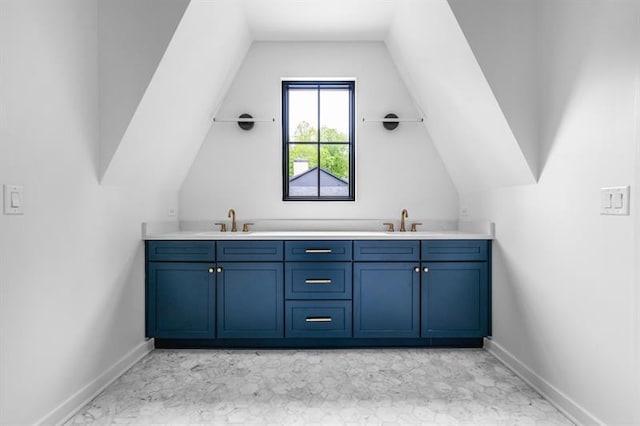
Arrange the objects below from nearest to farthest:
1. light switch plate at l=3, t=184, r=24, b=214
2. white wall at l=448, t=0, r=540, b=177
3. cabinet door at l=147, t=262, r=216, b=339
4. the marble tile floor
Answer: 1. light switch plate at l=3, t=184, r=24, b=214
2. the marble tile floor
3. white wall at l=448, t=0, r=540, b=177
4. cabinet door at l=147, t=262, r=216, b=339

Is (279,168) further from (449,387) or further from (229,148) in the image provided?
(449,387)

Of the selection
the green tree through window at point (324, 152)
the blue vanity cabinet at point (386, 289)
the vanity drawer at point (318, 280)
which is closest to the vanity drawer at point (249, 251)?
the vanity drawer at point (318, 280)

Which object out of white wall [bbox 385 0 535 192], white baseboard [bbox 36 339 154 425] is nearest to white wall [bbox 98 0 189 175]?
white baseboard [bbox 36 339 154 425]

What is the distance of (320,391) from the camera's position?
7.30ft

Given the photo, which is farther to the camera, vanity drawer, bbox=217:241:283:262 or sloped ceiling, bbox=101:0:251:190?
vanity drawer, bbox=217:241:283:262

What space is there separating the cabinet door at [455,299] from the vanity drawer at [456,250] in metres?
0.05

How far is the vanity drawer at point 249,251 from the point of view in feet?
9.35

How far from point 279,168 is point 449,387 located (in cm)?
227

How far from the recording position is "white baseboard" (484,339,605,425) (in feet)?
6.07

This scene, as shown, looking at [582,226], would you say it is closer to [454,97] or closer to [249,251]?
[454,97]

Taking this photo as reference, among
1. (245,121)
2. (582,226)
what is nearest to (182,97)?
(245,121)

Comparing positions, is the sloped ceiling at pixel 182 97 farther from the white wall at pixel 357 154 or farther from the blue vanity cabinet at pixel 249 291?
the blue vanity cabinet at pixel 249 291

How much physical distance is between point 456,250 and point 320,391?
149 centimetres

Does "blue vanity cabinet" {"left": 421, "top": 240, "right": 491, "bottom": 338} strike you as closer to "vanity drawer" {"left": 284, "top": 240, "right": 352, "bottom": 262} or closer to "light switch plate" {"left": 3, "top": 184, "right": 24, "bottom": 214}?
"vanity drawer" {"left": 284, "top": 240, "right": 352, "bottom": 262}
